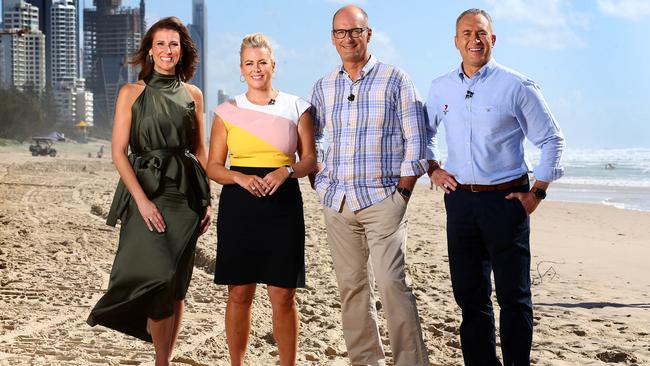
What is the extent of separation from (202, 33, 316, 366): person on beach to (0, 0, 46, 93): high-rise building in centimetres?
11366

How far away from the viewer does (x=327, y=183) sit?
403 centimetres

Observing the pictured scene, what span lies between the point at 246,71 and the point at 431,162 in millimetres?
992

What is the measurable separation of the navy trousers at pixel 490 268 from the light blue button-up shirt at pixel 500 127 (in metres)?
0.11

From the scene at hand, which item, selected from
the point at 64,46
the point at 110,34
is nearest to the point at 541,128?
the point at 64,46

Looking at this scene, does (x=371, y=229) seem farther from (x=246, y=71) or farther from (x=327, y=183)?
(x=246, y=71)

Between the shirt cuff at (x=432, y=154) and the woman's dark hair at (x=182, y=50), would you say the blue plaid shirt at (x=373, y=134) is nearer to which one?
the shirt cuff at (x=432, y=154)

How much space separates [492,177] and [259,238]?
1.08m

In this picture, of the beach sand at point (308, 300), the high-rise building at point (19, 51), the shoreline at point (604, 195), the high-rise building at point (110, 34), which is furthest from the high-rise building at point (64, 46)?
the beach sand at point (308, 300)

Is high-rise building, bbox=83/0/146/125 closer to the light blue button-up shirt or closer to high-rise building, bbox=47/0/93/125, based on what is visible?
high-rise building, bbox=47/0/93/125

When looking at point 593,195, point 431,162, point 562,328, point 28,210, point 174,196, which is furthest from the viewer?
point 593,195

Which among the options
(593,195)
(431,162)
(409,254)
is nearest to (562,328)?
(431,162)

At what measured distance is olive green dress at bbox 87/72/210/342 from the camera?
368 centimetres

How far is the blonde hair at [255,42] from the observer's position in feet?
12.2

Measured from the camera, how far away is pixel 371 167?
391 cm
